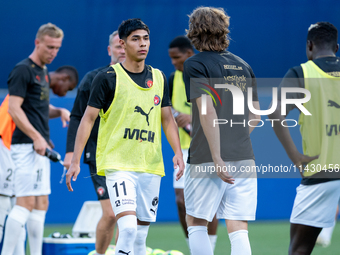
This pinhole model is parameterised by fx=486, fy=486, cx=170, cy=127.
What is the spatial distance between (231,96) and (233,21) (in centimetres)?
561

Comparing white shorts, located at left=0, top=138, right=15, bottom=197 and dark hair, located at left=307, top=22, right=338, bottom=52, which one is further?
white shorts, located at left=0, top=138, right=15, bottom=197

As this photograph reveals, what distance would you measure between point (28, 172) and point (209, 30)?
8.21 feet

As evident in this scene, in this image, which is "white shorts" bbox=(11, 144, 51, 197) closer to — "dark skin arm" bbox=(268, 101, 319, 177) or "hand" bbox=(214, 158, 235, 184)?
"hand" bbox=(214, 158, 235, 184)

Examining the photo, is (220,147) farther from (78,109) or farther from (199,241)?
(78,109)

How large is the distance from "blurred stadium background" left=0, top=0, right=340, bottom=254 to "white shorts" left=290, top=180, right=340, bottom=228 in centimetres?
447

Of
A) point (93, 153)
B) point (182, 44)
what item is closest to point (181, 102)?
point (182, 44)

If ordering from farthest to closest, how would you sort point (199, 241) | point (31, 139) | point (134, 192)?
point (31, 139) < point (134, 192) < point (199, 241)

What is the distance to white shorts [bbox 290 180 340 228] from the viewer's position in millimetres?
3180

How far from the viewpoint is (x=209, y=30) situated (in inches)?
129

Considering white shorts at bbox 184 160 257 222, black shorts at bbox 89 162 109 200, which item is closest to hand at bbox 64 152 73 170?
black shorts at bbox 89 162 109 200

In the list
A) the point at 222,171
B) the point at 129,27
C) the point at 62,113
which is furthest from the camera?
the point at 62,113

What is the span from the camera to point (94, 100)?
3371 mm

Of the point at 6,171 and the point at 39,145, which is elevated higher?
the point at 39,145

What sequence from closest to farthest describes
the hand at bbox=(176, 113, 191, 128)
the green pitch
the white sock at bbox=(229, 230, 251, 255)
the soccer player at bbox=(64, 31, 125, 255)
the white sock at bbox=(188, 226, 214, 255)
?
the white sock at bbox=(229, 230, 251, 255) → the white sock at bbox=(188, 226, 214, 255) → the soccer player at bbox=(64, 31, 125, 255) → the hand at bbox=(176, 113, 191, 128) → the green pitch
